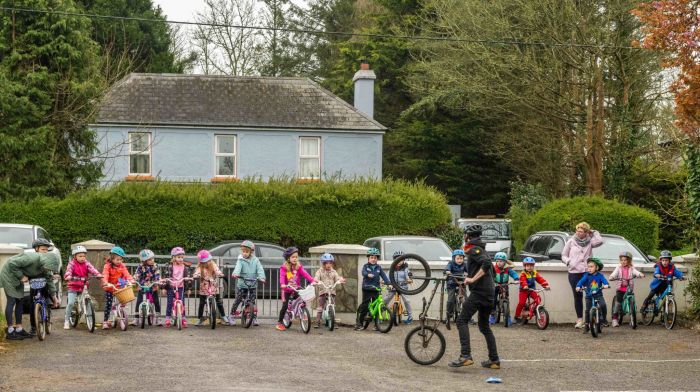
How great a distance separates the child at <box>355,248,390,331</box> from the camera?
1925cm

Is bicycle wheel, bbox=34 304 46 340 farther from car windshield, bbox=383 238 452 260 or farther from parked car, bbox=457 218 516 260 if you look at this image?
parked car, bbox=457 218 516 260

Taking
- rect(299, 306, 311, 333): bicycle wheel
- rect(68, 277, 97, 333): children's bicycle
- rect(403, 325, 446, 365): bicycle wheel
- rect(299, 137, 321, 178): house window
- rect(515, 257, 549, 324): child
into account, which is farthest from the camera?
rect(299, 137, 321, 178): house window

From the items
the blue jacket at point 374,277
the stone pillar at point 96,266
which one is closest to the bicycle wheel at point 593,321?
the blue jacket at point 374,277

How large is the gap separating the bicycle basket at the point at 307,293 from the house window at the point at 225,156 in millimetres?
21564

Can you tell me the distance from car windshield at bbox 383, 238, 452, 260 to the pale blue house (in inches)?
629

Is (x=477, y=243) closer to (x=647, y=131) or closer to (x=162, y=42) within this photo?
(x=647, y=131)

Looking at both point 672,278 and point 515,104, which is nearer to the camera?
point 672,278

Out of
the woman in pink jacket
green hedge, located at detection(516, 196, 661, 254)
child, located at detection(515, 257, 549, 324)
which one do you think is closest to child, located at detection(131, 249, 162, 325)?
child, located at detection(515, 257, 549, 324)

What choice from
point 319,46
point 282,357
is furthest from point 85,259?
point 319,46

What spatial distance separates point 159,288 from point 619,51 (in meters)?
21.5

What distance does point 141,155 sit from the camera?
129 ft

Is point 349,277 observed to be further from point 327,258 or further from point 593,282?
point 593,282

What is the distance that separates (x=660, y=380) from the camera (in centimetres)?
1387

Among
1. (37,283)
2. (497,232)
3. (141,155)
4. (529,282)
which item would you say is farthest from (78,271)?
(141,155)
